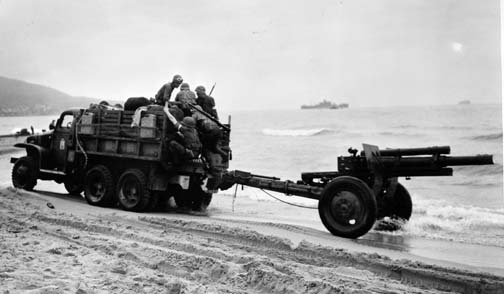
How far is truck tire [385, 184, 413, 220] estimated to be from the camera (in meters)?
7.46

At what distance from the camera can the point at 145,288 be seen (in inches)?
154

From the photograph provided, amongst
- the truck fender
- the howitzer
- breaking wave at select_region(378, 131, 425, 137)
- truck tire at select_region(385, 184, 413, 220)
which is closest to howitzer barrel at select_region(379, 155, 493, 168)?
the howitzer

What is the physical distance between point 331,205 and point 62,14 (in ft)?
24.3

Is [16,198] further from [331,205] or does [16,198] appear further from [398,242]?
[398,242]

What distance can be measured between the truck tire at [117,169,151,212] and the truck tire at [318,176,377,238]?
124 inches

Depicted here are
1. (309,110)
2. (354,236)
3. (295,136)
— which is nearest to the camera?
(354,236)

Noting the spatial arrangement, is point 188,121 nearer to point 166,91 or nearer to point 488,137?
point 166,91

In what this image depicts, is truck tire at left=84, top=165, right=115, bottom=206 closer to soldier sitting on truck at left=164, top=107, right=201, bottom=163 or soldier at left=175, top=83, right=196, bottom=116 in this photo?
soldier sitting on truck at left=164, top=107, right=201, bottom=163

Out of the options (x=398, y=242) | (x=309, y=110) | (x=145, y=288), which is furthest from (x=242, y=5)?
(x=309, y=110)

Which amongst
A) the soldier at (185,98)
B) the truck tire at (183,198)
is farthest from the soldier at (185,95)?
the truck tire at (183,198)

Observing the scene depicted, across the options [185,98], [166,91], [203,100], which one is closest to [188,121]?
[185,98]

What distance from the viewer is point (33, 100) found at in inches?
452

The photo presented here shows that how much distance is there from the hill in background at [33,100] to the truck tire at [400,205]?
7.19 m

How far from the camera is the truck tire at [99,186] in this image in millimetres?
8625
